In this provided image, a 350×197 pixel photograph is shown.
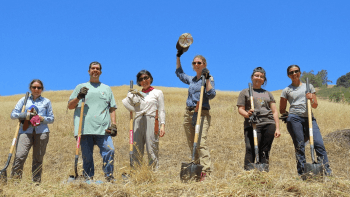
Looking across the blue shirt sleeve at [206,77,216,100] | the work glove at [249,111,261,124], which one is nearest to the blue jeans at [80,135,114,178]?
the blue shirt sleeve at [206,77,216,100]

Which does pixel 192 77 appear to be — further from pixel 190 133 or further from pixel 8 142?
pixel 8 142

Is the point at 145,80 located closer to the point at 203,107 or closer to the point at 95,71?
the point at 95,71

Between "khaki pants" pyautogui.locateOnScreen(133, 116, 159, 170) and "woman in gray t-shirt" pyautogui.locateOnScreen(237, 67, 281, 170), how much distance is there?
1509 mm

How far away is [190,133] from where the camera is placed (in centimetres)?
525

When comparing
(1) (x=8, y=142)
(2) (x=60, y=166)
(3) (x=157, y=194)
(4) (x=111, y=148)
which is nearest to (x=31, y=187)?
(4) (x=111, y=148)

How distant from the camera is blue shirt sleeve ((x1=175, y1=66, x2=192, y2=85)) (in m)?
5.53

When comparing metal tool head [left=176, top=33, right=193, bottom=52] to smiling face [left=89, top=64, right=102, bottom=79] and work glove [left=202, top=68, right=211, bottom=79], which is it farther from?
smiling face [left=89, top=64, right=102, bottom=79]

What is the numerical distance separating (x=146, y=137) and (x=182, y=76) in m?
1.36

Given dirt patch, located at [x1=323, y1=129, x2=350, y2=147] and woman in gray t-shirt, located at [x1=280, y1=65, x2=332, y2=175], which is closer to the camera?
woman in gray t-shirt, located at [x1=280, y1=65, x2=332, y2=175]

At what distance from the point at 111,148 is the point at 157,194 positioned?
1235mm

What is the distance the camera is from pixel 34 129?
17.0 ft

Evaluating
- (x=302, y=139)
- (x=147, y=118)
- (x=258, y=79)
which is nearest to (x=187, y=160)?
(x=147, y=118)

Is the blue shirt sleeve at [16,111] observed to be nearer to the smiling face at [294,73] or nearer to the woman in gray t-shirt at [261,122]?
the woman in gray t-shirt at [261,122]

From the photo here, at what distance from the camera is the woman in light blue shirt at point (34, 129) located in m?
5.05
